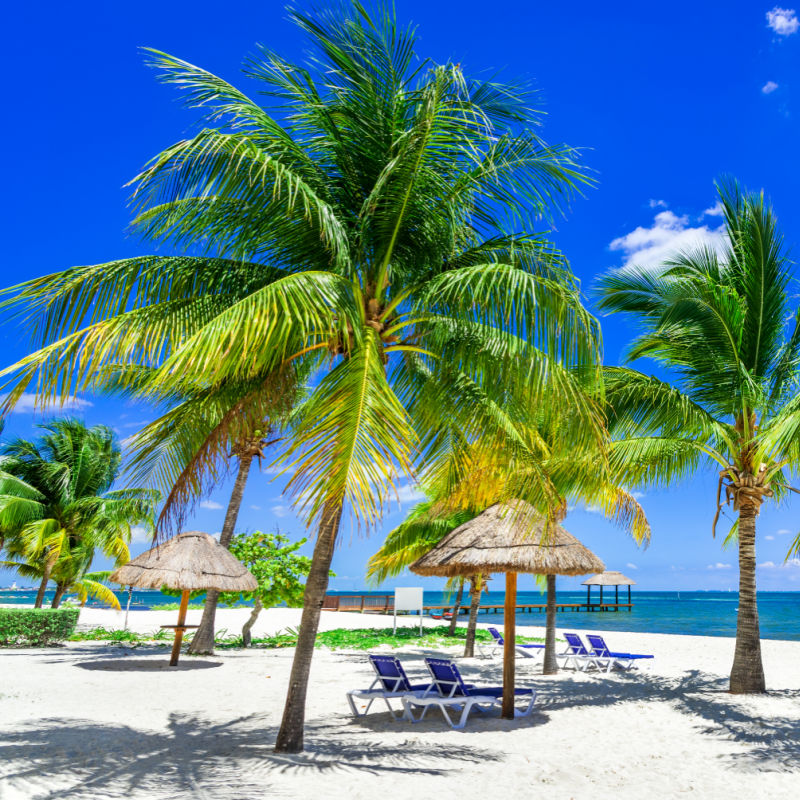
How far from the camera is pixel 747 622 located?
11.1 meters

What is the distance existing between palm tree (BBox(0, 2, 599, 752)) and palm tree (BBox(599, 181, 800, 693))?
456cm

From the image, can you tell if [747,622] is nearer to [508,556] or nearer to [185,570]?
[508,556]

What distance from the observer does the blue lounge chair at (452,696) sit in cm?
809

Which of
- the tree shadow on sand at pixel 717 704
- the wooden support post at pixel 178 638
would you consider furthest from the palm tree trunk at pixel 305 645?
the wooden support post at pixel 178 638

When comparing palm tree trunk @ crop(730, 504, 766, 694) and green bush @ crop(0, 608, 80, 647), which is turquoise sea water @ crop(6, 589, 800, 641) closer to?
green bush @ crop(0, 608, 80, 647)

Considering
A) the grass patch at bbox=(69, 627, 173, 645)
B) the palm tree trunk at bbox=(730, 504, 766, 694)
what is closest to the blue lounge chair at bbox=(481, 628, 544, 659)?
the palm tree trunk at bbox=(730, 504, 766, 694)

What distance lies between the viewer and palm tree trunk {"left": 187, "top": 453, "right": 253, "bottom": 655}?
49.5 ft

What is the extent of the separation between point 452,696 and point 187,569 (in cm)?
610

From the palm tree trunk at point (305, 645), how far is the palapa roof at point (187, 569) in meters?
6.40

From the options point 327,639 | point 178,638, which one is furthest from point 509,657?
point 327,639

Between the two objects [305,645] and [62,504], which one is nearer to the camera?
[305,645]

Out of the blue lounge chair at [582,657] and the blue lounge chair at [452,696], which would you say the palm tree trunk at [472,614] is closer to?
the blue lounge chair at [582,657]

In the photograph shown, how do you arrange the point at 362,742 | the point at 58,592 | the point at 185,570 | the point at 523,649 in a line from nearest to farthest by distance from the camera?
1. the point at 362,742
2. the point at 185,570
3. the point at 523,649
4. the point at 58,592

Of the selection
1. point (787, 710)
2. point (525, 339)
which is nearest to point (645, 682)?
point (787, 710)
